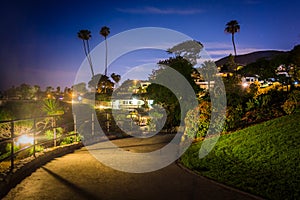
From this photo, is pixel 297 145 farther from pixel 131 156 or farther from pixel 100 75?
pixel 100 75

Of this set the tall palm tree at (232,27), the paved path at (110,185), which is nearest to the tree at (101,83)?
the tall palm tree at (232,27)

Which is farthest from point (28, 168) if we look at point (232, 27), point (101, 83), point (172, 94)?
point (101, 83)

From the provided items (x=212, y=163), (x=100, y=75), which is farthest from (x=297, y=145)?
(x=100, y=75)

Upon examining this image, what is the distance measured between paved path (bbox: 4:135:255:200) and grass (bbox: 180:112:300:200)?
0.45m

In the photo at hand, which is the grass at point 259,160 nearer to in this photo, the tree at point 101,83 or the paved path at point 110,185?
the paved path at point 110,185

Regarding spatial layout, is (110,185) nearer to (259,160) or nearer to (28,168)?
(28,168)

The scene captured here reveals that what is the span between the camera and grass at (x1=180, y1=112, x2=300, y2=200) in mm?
4996

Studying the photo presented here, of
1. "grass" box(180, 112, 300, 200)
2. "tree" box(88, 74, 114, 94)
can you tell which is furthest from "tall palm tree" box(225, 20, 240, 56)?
"grass" box(180, 112, 300, 200)

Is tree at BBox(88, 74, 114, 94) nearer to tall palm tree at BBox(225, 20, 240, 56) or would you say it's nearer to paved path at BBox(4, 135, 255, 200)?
tall palm tree at BBox(225, 20, 240, 56)

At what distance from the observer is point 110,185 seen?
5352 millimetres

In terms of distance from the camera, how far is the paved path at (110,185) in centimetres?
475

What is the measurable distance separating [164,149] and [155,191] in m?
4.79

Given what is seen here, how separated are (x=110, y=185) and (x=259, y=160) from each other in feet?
11.1

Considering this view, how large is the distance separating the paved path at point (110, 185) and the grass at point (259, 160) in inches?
17.6
